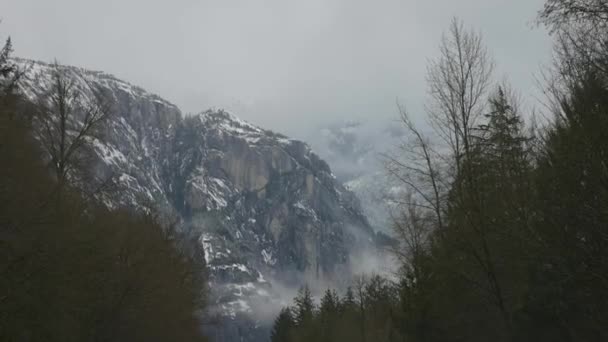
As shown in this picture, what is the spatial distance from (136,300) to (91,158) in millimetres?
6013

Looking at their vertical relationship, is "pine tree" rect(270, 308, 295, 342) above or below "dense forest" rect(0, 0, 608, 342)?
above

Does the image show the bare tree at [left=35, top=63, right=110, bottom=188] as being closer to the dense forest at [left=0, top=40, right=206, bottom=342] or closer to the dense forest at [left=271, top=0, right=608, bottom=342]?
the dense forest at [left=0, top=40, right=206, bottom=342]

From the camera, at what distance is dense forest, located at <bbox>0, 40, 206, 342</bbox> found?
36.6 feet

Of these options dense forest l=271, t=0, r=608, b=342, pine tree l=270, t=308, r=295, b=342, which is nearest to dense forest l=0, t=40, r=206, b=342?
dense forest l=271, t=0, r=608, b=342

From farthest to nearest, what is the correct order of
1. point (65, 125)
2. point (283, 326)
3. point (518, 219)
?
point (283, 326), point (65, 125), point (518, 219)

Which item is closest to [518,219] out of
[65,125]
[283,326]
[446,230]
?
[446,230]

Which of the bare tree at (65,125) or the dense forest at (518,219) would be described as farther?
the bare tree at (65,125)

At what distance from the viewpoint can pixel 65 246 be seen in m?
12.0

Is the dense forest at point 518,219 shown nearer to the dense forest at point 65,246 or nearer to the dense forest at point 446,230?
the dense forest at point 446,230

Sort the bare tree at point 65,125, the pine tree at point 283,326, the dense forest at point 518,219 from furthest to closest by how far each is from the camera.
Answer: the pine tree at point 283,326, the bare tree at point 65,125, the dense forest at point 518,219

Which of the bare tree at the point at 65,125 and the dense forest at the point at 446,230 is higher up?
the bare tree at the point at 65,125

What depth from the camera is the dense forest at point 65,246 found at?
11141 millimetres

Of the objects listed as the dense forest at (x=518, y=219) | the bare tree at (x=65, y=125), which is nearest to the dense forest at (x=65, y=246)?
the bare tree at (x=65, y=125)

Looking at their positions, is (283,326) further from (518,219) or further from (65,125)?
(518,219)
